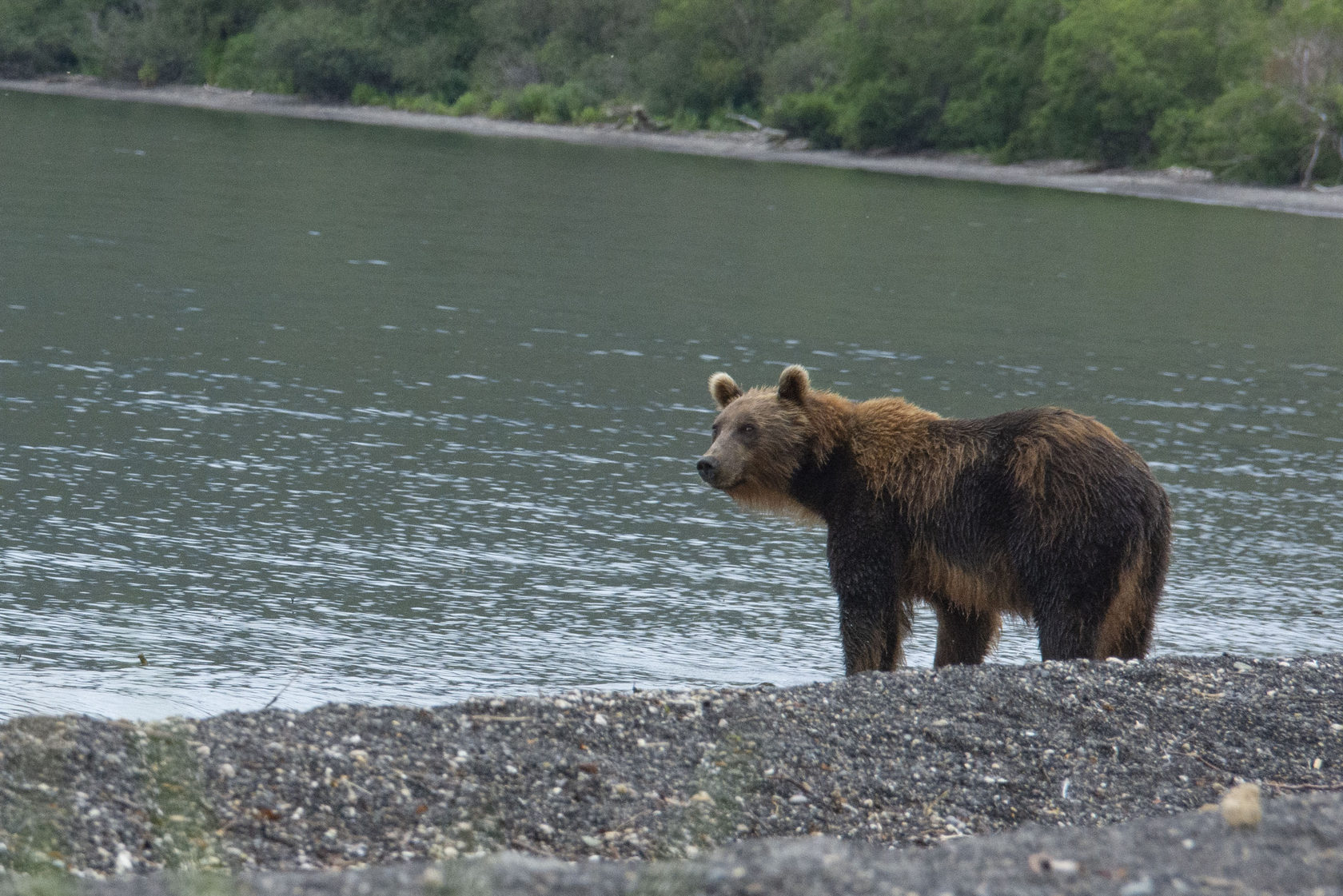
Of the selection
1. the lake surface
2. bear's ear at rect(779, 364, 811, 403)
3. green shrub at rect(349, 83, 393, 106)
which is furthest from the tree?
bear's ear at rect(779, 364, 811, 403)

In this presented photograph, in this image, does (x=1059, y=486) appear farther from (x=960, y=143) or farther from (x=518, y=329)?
(x=960, y=143)

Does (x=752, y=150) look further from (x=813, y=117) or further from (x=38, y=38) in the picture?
(x=38, y=38)

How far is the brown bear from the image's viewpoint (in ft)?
22.2

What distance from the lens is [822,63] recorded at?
73.5 m

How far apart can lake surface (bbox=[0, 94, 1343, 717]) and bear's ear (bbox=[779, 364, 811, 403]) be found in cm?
A: 152

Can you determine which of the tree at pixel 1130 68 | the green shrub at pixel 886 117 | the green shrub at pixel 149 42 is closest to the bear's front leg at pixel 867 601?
the tree at pixel 1130 68

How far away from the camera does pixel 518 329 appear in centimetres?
1845

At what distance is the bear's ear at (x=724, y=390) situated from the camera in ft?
26.1

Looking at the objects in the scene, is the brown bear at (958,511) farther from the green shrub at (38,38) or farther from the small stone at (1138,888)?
the green shrub at (38,38)

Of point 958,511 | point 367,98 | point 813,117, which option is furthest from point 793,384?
point 367,98

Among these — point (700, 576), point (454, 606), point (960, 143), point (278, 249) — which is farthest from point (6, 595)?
point (960, 143)

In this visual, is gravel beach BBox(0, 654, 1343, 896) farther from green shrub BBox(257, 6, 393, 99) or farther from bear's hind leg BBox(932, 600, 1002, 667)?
green shrub BBox(257, 6, 393, 99)

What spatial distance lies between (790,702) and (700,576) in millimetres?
3703

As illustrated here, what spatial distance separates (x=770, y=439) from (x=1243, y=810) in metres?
3.70
